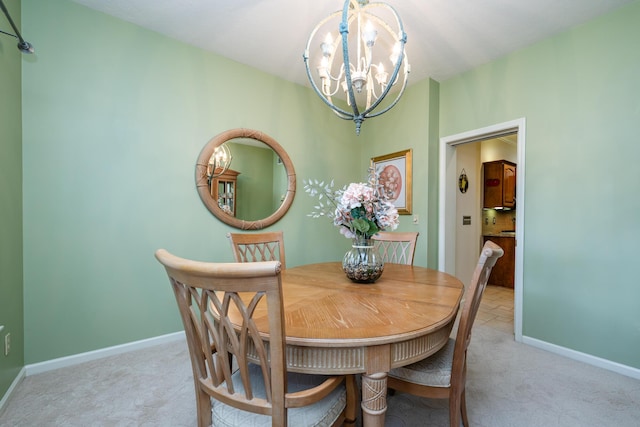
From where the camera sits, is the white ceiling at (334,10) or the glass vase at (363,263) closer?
the glass vase at (363,263)

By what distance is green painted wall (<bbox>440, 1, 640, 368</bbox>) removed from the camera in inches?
76.9

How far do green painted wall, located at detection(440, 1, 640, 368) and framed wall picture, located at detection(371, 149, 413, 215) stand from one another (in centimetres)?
100

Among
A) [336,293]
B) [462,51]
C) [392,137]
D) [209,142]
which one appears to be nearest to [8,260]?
[209,142]

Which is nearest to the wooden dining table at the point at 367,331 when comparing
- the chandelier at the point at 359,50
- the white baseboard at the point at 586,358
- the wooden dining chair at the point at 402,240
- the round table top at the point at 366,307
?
the round table top at the point at 366,307

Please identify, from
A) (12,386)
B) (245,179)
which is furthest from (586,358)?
(12,386)

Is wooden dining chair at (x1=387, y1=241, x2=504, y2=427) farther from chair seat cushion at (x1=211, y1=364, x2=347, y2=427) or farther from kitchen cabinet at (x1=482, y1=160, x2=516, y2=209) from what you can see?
kitchen cabinet at (x1=482, y1=160, x2=516, y2=209)

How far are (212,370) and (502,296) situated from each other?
4.16 m

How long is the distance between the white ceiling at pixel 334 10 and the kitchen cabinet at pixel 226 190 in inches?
46.5

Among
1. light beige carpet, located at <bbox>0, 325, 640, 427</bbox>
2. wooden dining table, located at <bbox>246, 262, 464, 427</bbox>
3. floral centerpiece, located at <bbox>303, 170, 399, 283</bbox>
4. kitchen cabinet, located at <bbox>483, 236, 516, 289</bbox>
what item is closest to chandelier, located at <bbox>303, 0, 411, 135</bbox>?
floral centerpiece, located at <bbox>303, 170, 399, 283</bbox>

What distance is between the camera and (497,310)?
3.23m

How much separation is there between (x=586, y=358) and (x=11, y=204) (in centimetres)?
415

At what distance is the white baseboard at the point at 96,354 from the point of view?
1866 mm

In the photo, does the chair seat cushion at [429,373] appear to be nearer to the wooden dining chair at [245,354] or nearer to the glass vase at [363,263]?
the wooden dining chair at [245,354]

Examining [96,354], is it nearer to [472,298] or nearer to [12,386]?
[12,386]
